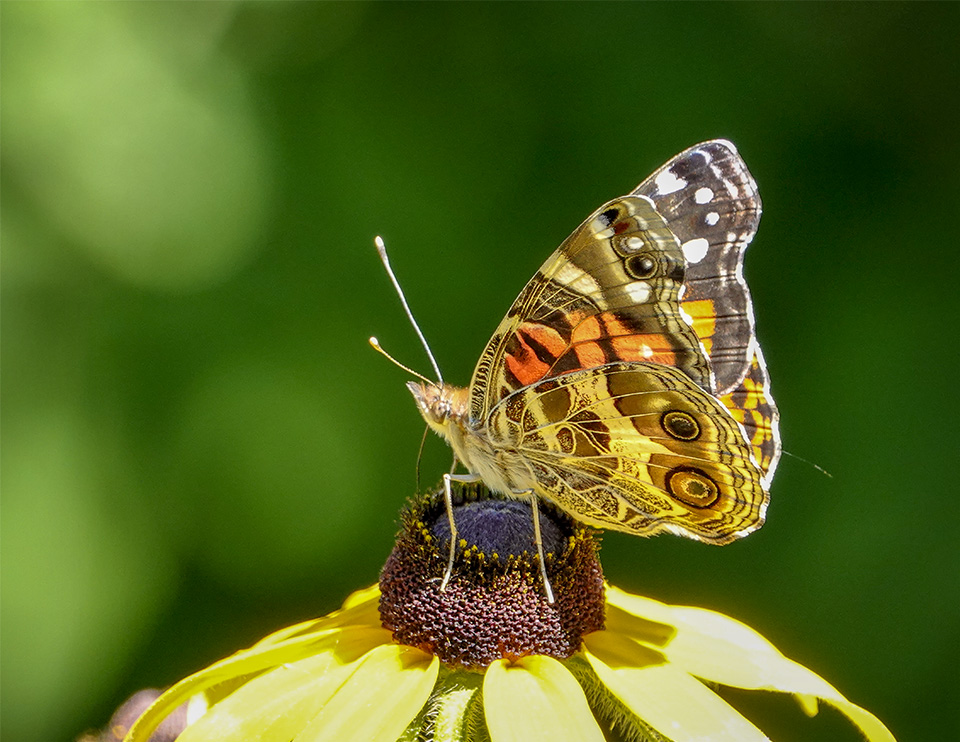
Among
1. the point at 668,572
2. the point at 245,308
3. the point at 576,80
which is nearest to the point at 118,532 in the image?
the point at 245,308

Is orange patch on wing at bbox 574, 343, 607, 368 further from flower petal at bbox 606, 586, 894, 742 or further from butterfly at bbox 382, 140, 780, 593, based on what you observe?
flower petal at bbox 606, 586, 894, 742

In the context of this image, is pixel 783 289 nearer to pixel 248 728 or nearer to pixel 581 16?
pixel 581 16

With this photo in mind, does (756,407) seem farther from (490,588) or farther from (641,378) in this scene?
(490,588)

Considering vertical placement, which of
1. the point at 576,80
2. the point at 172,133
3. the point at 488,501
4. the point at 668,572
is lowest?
the point at 668,572

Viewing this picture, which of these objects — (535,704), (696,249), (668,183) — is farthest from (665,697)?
(668,183)

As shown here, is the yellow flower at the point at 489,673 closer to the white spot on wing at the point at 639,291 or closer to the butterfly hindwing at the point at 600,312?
the butterfly hindwing at the point at 600,312
